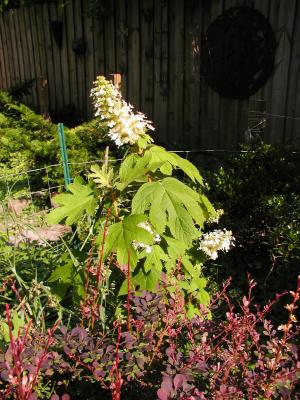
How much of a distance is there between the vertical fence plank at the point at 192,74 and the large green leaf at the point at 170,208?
3749 millimetres

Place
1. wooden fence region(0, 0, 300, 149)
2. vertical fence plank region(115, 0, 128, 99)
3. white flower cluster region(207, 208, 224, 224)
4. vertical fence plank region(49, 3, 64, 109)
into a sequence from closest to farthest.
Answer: white flower cluster region(207, 208, 224, 224) < wooden fence region(0, 0, 300, 149) < vertical fence plank region(115, 0, 128, 99) < vertical fence plank region(49, 3, 64, 109)

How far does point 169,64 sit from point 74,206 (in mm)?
4668

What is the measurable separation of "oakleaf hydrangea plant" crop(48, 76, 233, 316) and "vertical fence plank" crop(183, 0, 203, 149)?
3.49 m

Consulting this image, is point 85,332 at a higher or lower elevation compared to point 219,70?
lower

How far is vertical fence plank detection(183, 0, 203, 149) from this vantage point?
570 cm

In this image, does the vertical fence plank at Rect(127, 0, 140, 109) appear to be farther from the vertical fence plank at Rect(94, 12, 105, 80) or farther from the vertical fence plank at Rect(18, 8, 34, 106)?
the vertical fence plank at Rect(18, 8, 34, 106)

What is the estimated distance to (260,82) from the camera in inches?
207

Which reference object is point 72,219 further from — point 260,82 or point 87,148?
point 260,82

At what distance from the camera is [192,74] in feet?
19.4

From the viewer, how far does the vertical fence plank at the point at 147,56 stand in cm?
622

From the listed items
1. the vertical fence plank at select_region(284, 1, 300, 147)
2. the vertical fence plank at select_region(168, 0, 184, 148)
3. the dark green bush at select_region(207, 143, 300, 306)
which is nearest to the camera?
the dark green bush at select_region(207, 143, 300, 306)

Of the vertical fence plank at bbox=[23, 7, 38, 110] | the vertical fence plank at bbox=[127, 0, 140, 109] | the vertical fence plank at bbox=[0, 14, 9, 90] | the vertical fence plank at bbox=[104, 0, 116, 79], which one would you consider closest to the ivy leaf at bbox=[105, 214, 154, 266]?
the vertical fence plank at bbox=[127, 0, 140, 109]

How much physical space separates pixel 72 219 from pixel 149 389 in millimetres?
805

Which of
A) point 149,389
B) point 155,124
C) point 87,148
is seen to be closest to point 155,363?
point 149,389
